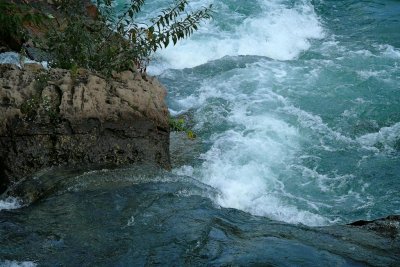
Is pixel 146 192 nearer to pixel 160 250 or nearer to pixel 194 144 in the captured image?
pixel 160 250

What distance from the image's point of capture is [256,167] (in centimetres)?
787

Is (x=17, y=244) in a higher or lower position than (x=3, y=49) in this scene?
lower

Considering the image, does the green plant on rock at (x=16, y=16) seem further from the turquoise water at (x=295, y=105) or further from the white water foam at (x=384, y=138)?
the white water foam at (x=384, y=138)

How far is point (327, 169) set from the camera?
788 cm

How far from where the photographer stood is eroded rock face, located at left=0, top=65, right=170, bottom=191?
5.41 meters

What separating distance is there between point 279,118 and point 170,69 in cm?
317

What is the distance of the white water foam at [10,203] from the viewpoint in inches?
198

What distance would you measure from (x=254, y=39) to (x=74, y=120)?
809 centimetres

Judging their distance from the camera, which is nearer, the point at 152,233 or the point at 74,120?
the point at 152,233

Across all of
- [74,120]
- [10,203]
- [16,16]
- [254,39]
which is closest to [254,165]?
[74,120]

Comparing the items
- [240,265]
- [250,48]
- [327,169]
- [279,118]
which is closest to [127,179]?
[240,265]

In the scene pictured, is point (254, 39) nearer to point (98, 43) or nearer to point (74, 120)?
point (98, 43)

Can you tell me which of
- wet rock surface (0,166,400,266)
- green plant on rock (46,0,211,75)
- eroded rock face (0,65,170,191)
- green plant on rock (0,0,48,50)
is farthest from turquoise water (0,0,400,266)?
green plant on rock (0,0,48,50)

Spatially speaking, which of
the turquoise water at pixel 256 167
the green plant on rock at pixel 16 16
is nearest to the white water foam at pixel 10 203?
the turquoise water at pixel 256 167
